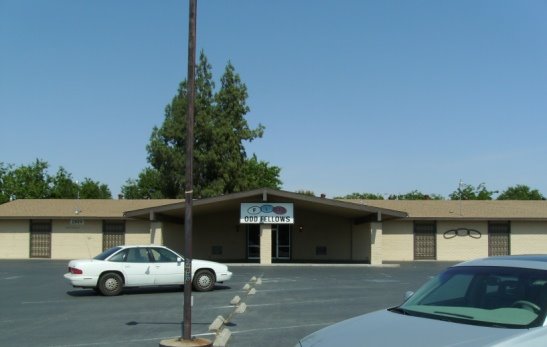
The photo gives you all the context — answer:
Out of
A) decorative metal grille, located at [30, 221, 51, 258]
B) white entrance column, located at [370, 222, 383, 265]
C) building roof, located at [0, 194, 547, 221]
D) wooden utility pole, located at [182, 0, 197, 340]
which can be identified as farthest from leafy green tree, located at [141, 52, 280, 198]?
wooden utility pole, located at [182, 0, 197, 340]

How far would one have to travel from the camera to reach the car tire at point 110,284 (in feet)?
58.7

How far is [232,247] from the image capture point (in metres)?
40.4

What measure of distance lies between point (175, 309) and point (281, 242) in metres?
26.0

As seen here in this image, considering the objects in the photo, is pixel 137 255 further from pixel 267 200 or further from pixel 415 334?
pixel 267 200

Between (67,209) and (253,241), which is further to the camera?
(253,241)

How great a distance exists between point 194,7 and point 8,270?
22084 millimetres

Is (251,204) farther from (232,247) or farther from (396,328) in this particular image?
(396,328)

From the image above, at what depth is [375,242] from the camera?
32812 mm

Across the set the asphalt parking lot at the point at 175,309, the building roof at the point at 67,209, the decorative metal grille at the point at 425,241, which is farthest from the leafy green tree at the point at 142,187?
the asphalt parking lot at the point at 175,309

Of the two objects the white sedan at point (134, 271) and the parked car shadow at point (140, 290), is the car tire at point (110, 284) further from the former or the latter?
the parked car shadow at point (140, 290)

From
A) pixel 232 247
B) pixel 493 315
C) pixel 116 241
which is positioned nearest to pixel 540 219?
pixel 232 247

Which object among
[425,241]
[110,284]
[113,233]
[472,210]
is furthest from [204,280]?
[472,210]

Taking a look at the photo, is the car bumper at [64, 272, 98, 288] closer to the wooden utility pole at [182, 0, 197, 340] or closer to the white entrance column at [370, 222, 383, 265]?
the wooden utility pole at [182, 0, 197, 340]

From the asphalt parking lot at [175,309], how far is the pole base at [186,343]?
509mm
